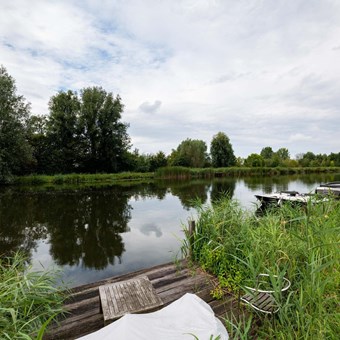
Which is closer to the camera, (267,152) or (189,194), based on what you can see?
(189,194)

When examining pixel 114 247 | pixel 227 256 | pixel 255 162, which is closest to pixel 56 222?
pixel 114 247

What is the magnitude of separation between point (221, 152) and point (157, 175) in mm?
14641

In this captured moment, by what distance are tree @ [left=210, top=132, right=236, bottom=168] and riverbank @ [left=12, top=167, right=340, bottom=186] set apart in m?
5.82

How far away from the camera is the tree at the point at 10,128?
62.7 ft

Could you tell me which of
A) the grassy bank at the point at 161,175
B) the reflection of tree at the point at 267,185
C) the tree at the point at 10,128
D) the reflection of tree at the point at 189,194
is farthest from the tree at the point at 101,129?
the reflection of tree at the point at 267,185

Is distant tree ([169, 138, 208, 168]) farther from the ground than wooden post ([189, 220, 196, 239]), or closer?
farther from the ground

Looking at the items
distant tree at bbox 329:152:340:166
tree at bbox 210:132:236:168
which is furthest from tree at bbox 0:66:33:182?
distant tree at bbox 329:152:340:166

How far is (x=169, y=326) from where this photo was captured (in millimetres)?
1888

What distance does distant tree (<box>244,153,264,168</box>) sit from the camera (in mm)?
39241

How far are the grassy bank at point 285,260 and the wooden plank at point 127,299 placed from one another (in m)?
0.82

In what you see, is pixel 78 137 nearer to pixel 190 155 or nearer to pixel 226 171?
pixel 190 155

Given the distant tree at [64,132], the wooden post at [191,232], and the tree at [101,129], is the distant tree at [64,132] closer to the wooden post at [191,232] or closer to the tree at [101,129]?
the tree at [101,129]

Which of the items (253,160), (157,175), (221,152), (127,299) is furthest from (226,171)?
(127,299)

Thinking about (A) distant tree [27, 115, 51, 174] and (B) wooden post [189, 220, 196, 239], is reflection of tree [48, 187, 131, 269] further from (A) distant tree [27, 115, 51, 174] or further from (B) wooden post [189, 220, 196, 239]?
(A) distant tree [27, 115, 51, 174]
